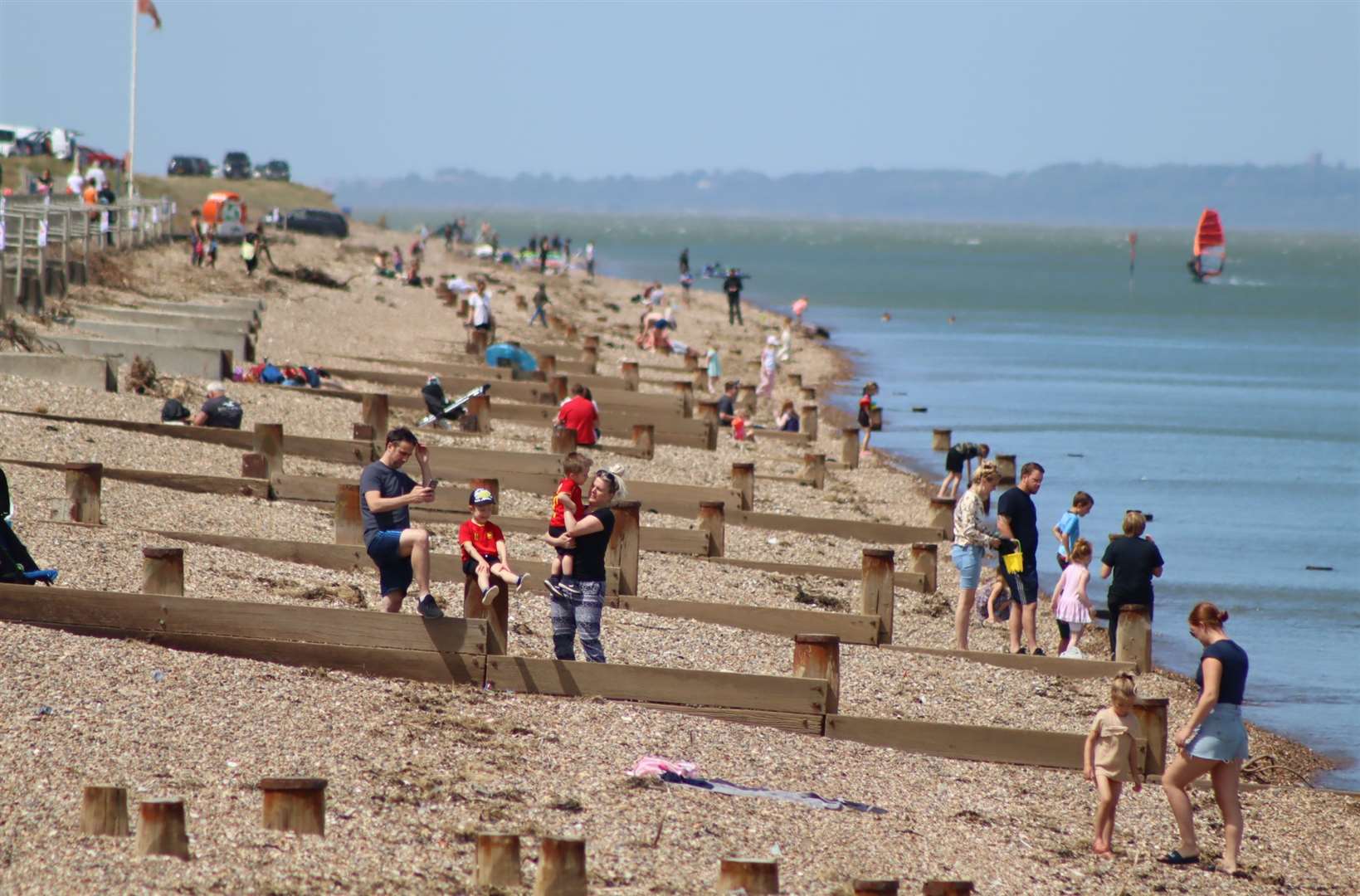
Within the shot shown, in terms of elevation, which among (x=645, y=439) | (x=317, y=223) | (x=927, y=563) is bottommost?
(x=927, y=563)

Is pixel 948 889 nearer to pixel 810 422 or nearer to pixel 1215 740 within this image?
pixel 1215 740

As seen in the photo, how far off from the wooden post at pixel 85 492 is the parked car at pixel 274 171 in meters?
84.2

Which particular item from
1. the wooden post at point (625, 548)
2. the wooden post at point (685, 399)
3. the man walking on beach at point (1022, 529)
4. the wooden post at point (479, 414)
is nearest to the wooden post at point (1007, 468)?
the wooden post at point (685, 399)

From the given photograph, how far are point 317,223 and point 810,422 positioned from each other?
44.2 meters

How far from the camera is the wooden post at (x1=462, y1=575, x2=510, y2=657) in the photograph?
9086mm

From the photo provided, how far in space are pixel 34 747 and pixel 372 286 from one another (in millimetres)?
39554

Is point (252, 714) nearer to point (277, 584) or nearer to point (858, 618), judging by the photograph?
point (277, 584)

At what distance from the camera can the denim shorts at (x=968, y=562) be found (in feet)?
40.8

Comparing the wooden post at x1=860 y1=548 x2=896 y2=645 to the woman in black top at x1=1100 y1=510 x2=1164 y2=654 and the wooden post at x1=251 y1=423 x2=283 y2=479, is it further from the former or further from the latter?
the wooden post at x1=251 y1=423 x2=283 y2=479

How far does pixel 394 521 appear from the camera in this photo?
388 inches

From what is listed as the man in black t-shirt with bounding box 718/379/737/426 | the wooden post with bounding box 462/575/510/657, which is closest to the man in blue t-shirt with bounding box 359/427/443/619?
the wooden post with bounding box 462/575/510/657

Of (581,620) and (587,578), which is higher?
(587,578)

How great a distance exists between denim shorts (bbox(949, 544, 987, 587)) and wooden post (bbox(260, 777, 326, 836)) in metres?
6.69

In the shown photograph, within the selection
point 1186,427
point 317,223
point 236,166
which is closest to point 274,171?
point 236,166
